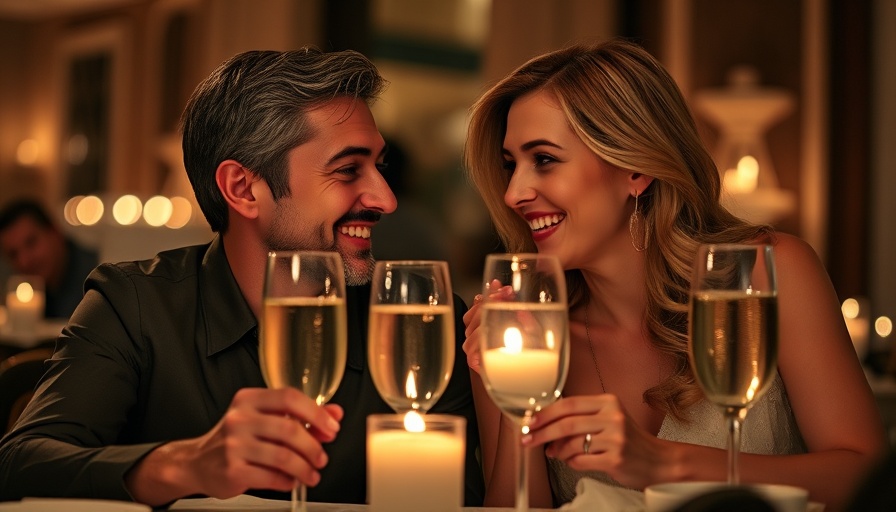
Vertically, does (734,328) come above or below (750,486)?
above

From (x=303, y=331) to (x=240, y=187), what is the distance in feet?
3.05

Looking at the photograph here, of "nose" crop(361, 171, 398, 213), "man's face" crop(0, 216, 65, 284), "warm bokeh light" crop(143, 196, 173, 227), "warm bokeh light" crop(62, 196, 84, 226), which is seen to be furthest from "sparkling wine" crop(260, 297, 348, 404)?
"warm bokeh light" crop(62, 196, 84, 226)

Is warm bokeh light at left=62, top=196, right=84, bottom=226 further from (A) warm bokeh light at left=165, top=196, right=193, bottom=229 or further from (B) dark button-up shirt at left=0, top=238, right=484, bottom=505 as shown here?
(B) dark button-up shirt at left=0, top=238, right=484, bottom=505

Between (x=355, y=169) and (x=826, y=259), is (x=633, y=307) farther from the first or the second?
(x=826, y=259)

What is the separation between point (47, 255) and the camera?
6383mm

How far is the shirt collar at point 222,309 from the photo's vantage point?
1.96 m

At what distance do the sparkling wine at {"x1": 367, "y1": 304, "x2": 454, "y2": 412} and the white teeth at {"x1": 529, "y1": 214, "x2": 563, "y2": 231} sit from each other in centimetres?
87

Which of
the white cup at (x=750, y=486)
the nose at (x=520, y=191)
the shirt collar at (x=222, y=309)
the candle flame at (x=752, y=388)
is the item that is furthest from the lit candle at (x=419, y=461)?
the nose at (x=520, y=191)

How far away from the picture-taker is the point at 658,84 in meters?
2.24

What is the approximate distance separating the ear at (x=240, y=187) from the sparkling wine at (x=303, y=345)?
87 cm

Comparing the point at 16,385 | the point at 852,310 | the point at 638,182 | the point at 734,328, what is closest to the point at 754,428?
the point at 638,182

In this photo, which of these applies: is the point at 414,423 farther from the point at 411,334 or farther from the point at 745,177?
the point at 745,177

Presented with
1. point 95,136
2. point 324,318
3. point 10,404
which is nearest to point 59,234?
point 10,404

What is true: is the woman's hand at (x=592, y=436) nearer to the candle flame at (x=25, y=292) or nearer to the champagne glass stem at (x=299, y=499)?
the champagne glass stem at (x=299, y=499)
